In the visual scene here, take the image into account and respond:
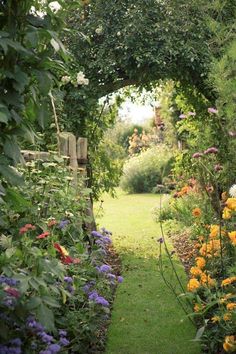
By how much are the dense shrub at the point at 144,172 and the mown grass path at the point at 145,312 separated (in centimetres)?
762

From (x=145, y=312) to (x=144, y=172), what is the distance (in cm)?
1130

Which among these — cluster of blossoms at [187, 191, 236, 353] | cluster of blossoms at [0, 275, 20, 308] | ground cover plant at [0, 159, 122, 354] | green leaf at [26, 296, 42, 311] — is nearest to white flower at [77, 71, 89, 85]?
ground cover plant at [0, 159, 122, 354]

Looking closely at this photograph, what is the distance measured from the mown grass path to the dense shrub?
25.0 feet

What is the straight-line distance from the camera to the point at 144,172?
50.6 feet

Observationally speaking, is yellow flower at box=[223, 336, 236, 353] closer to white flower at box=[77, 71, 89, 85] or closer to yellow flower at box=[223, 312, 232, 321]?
yellow flower at box=[223, 312, 232, 321]

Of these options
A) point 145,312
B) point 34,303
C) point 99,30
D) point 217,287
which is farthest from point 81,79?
point 34,303

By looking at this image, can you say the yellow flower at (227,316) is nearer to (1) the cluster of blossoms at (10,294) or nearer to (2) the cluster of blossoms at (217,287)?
(2) the cluster of blossoms at (217,287)

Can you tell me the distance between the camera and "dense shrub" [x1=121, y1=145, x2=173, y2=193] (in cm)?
1519

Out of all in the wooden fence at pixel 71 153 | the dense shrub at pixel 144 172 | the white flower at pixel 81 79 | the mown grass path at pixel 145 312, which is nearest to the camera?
the mown grass path at pixel 145 312

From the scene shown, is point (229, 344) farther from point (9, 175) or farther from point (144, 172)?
point (144, 172)

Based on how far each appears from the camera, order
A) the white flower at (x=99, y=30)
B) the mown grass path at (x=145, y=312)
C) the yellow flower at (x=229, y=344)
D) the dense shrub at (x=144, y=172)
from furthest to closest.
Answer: the dense shrub at (x=144, y=172)
the white flower at (x=99, y=30)
the mown grass path at (x=145, y=312)
the yellow flower at (x=229, y=344)

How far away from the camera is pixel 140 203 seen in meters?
12.5

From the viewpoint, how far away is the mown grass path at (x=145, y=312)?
3.48 m

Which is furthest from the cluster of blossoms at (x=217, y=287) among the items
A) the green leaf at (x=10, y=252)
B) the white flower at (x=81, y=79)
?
the white flower at (x=81, y=79)
